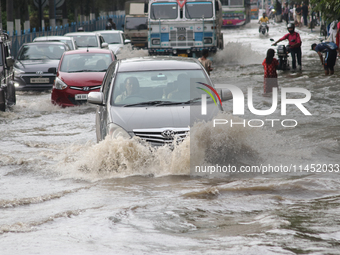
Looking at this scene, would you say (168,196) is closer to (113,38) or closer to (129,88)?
(129,88)

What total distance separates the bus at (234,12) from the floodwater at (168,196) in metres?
40.8

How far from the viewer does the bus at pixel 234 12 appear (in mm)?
51469

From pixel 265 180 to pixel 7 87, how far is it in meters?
9.20

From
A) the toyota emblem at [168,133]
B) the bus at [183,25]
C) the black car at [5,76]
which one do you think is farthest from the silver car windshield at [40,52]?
the toyota emblem at [168,133]

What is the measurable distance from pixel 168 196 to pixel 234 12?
48.8m

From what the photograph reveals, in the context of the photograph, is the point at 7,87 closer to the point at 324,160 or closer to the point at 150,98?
the point at 150,98

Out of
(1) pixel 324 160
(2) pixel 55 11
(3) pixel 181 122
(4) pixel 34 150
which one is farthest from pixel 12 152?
(2) pixel 55 11

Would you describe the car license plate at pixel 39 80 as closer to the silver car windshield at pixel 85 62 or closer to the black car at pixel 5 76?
the silver car windshield at pixel 85 62

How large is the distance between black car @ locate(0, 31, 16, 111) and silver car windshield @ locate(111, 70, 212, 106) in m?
5.98

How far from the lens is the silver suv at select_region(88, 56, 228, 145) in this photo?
302 inches

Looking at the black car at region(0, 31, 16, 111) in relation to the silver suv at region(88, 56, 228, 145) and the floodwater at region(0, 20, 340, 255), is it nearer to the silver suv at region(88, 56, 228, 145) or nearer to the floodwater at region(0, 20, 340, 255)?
the floodwater at region(0, 20, 340, 255)

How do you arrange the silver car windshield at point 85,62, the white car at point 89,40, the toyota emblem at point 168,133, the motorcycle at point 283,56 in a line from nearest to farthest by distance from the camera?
the toyota emblem at point 168,133, the silver car windshield at point 85,62, the motorcycle at point 283,56, the white car at point 89,40

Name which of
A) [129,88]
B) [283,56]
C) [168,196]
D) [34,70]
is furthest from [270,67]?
[168,196]

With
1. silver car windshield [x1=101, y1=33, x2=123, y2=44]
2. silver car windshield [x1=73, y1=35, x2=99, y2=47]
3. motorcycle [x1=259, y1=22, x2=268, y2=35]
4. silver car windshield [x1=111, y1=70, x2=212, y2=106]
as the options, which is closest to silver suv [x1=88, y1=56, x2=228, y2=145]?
silver car windshield [x1=111, y1=70, x2=212, y2=106]
